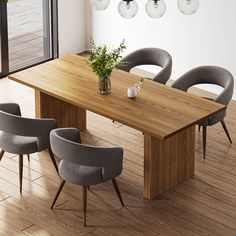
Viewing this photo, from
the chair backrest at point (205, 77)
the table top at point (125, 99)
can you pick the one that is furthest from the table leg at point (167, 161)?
the chair backrest at point (205, 77)

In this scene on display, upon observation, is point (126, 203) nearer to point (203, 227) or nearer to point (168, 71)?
point (203, 227)

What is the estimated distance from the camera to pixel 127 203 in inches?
263

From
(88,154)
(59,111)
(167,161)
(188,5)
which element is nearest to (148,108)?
(167,161)

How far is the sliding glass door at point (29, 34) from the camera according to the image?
32.0 feet

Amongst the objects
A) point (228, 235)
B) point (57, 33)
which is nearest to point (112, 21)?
point (57, 33)

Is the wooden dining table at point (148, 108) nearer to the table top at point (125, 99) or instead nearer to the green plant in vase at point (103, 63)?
the table top at point (125, 99)

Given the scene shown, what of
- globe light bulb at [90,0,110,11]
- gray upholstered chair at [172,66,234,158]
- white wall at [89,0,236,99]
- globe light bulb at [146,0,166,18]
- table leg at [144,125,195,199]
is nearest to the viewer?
globe light bulb at [146,0,166,18]

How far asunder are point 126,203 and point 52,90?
1.42 meters

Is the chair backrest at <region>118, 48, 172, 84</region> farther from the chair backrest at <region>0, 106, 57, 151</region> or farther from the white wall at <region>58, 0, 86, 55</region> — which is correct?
the white wall at <region>58, 0, 86, 55</region>

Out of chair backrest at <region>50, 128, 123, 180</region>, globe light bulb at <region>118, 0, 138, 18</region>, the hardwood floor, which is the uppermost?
globe light bulb at <region>118, 0, 138, 18</region>

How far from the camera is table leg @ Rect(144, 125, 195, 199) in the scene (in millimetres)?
6672

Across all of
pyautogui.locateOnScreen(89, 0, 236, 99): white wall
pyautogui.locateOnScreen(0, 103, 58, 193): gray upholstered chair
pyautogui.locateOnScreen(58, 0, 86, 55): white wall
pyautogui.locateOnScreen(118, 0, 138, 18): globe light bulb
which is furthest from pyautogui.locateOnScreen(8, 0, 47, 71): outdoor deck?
pyautogui.locateOnScreen(118, 0, 138, 18): globe light bulb

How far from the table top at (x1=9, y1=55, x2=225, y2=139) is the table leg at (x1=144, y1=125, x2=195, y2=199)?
0.23m

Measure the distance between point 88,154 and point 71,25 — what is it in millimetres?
4673
